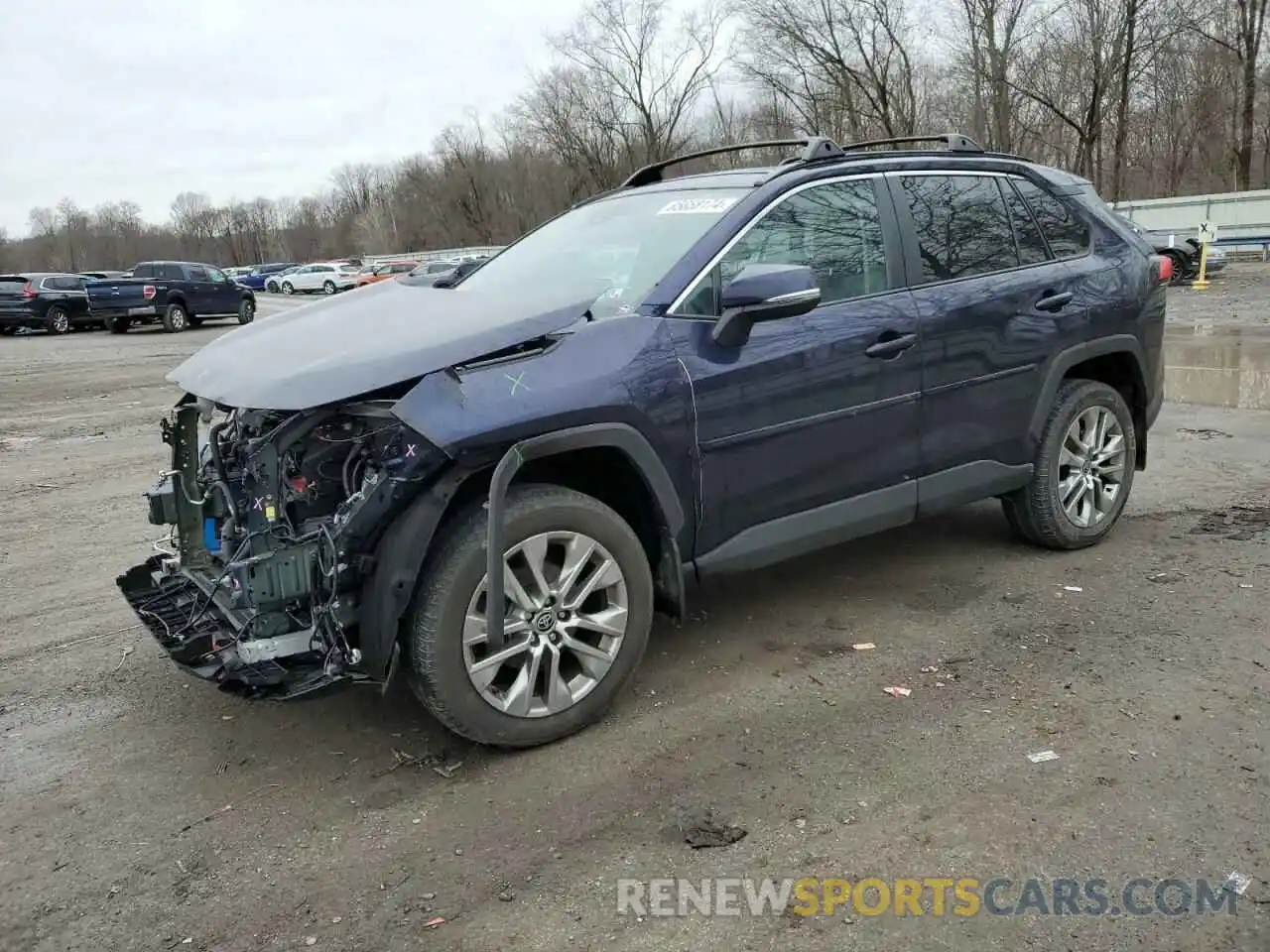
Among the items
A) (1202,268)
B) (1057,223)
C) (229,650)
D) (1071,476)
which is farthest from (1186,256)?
(229,650)

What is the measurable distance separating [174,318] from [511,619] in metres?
26.1

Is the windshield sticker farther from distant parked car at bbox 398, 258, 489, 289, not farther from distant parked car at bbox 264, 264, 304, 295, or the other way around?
distant parked car at bbox 264, 264, 304, 295

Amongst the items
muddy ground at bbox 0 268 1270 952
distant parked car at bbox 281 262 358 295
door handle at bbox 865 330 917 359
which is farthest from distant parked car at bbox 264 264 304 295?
door handle at bbox 865 330 917 359

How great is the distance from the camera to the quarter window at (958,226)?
439 cm

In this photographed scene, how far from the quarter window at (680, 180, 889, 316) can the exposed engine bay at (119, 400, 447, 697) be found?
148cm

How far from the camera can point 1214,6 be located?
38125 millimetres

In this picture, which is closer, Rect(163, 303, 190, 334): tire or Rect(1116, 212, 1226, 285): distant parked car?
Rect(1116, 212, 1226, 285): distant parked car

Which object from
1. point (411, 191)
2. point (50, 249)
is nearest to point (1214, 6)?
point (411, 191)

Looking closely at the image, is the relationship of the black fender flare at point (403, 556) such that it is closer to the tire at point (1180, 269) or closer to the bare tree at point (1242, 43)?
the tire at point (1180, 269)

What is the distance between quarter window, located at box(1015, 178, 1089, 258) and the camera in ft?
16.1

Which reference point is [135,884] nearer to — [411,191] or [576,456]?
[576,456]

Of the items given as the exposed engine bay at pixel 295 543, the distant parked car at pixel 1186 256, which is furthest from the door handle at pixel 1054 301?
the distant parked car at pixel 1186 256

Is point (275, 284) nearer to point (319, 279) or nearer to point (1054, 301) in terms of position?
point (319, 279)

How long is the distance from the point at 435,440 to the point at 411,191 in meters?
88.1
